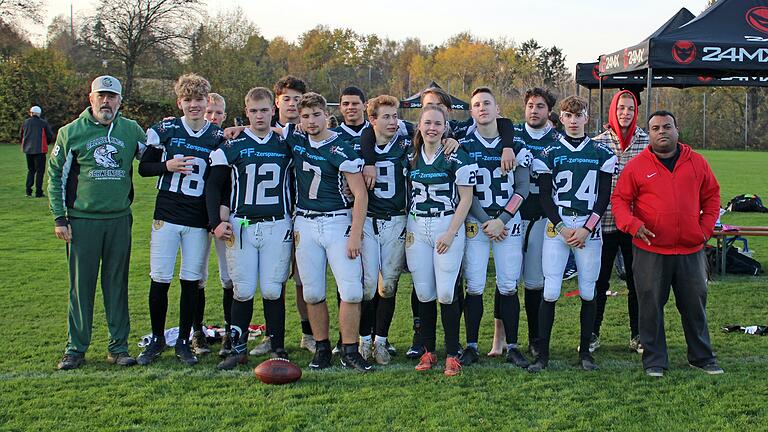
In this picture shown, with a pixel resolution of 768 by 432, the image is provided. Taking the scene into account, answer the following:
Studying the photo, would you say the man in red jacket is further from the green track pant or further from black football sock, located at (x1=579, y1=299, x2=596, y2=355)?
the green track pant

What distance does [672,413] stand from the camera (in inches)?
154

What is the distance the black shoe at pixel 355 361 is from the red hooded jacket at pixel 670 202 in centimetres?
182

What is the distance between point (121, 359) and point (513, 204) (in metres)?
2.72

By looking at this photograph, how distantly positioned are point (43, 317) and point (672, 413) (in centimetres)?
487

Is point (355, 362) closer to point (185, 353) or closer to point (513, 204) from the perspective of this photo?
point (185, 353)

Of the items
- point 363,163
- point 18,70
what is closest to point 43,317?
point 363,163

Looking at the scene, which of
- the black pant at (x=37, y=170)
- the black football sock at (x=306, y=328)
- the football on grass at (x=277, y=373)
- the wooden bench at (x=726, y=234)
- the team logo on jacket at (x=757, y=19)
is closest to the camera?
the football on grass at (x=277, y=373)

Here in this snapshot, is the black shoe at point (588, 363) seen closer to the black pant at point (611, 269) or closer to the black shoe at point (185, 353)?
the black pant at point (611, 269)

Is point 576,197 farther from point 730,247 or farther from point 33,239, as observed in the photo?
point 33,239

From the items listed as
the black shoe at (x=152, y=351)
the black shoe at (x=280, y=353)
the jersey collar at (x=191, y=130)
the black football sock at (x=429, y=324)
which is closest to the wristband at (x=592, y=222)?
the black football sock at (x=429, y=324)

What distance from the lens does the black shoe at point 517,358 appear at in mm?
4730

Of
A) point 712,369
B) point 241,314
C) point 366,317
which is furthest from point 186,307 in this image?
point 712,369

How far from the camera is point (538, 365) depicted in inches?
185

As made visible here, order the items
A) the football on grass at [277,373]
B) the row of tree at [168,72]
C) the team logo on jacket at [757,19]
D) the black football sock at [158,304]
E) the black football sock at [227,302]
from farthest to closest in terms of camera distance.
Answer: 1. the row of tree at [168,72]
2. the team logo on jacket at [757,19]
3. the black football sock at [227,302]
4. the black football sock at [158,304]
5. the football on grass at [277,373]
